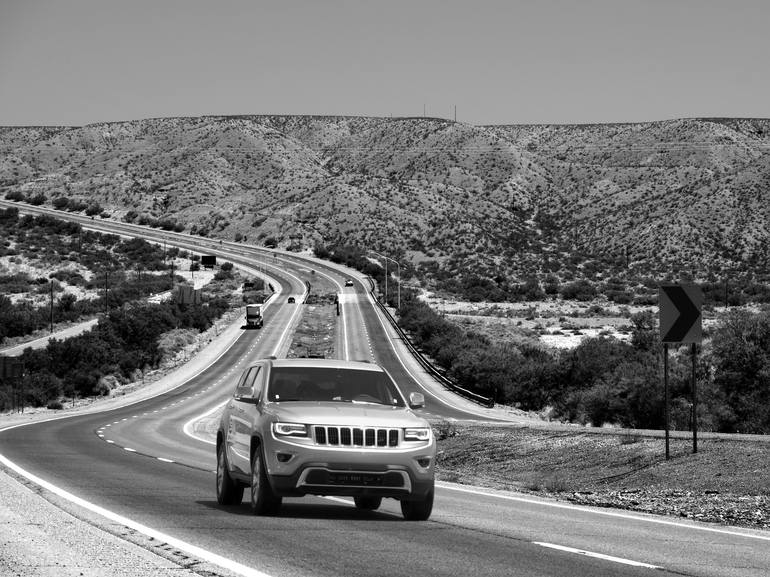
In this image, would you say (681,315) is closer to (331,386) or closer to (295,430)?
(331,386)

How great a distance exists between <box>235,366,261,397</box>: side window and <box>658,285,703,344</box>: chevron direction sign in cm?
700

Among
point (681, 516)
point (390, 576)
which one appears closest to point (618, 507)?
point (681, 516)

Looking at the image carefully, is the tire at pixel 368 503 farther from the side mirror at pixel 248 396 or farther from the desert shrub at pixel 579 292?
the desert shrub at pixel 579 292

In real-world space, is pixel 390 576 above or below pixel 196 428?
above

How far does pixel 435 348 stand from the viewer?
323 feet

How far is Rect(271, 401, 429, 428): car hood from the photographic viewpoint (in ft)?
42.7

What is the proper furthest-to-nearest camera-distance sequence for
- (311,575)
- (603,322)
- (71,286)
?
(71,286), (603,322), (311,575)

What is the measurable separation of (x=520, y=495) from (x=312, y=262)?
167 m

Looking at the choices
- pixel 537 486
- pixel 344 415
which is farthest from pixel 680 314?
pixel 344 415

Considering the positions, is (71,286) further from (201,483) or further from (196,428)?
(201,483)

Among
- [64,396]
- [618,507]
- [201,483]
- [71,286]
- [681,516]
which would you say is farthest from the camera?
[71,286]

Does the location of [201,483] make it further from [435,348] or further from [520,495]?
[435,348]

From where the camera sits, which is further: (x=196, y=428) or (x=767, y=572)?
(x=196, y=428)

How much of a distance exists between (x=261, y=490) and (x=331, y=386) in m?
1.65
